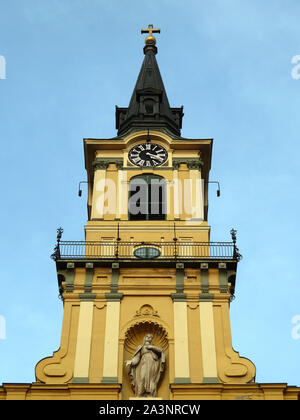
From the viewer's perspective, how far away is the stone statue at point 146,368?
26.9 meters

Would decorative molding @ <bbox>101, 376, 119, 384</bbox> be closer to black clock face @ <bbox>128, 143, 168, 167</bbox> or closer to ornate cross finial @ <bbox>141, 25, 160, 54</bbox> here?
black clock face @ <bbox>128, 143, 168, 167</bbox>

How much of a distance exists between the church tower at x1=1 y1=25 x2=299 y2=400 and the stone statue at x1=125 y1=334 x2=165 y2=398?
0.03 m

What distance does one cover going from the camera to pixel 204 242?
31453 millimetres

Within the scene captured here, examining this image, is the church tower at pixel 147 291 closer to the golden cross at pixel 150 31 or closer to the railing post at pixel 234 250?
the railing post at pixel 234 250

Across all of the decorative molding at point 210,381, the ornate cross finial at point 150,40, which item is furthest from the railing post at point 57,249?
the ornate cross finial at point 150,40

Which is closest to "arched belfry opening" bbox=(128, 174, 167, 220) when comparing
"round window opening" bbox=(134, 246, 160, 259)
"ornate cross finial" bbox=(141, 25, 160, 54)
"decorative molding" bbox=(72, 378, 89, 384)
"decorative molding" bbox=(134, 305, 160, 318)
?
"round window opening" bbox=(134, 246, 160, 259)

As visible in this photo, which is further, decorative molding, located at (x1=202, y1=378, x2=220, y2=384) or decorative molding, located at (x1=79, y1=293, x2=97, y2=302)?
decorative molding, located at (x1=79, y1=293, x2=97, y2=302)

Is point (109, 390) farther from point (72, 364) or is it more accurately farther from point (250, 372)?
point (250, 372)

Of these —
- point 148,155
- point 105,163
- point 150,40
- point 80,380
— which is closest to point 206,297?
point 80,380

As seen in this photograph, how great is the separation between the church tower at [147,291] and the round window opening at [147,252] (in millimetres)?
41

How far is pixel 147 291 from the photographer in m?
29.6

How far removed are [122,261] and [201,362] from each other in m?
4.94

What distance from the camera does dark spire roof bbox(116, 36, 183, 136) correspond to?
38188 mm
